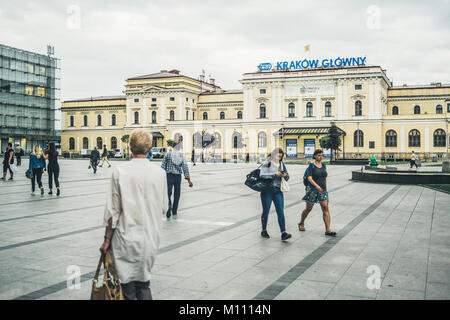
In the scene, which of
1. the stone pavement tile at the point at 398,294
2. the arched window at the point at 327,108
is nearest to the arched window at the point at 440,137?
the arched window at the point at 327,108

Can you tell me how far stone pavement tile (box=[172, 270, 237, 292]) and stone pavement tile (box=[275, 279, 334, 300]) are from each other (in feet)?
2.64

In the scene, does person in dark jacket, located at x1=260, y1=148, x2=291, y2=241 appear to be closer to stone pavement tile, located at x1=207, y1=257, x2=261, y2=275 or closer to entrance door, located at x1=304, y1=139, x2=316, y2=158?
stone pavement tile, located at x1=207, y1=257, x2=261, y2=275

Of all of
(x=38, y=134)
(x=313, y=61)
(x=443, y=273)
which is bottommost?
(x=443, y=273)

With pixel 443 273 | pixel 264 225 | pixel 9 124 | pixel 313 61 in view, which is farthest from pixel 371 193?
pixel 9 124

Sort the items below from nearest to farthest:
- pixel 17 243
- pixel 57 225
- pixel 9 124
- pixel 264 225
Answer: pixel 17 243 < pixel 264 225 < pixel 57 225 < pixel 9 124

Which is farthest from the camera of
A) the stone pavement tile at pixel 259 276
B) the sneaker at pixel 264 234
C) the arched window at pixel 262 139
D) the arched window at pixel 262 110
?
the arched window at pixel 262 110

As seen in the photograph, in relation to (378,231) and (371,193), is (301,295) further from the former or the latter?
(371,193)

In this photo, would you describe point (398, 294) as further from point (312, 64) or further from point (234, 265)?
point (312, 64)

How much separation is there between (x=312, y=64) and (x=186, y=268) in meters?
59.2

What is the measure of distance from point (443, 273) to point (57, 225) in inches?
286

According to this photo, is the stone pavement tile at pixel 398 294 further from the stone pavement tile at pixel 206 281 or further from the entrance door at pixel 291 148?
the entrance door at pixel 291 148

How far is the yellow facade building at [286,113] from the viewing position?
59.5m

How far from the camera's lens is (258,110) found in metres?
66.2

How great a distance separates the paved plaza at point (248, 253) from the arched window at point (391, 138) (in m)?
50.1
